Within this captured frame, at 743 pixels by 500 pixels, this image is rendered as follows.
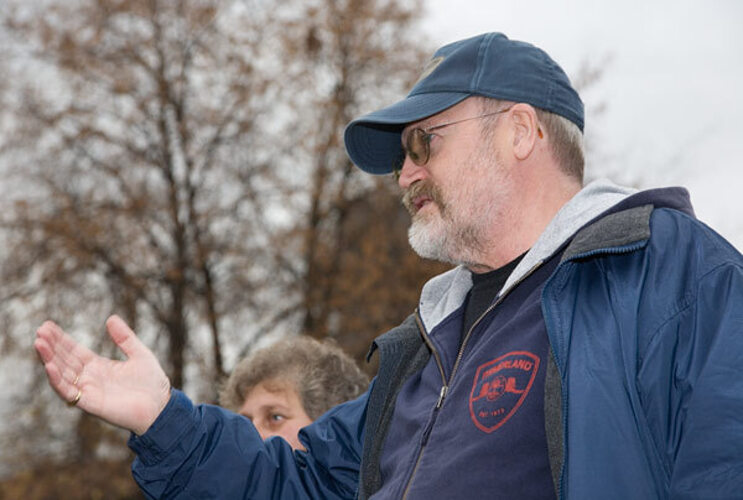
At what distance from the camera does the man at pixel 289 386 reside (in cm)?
431

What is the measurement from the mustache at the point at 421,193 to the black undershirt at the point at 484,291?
0.94 feet

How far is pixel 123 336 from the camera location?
9.54 feet

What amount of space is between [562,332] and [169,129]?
15.0 metres

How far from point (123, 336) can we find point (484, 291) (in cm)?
118

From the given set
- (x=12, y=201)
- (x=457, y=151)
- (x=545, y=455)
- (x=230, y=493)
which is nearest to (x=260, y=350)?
(x=230, y=493)

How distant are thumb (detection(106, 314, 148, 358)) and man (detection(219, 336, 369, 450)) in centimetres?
140

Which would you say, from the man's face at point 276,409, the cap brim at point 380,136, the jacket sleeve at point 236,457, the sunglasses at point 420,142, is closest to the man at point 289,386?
the man's face at point 276,409

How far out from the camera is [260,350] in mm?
4539

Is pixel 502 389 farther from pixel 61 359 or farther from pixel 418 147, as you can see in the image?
pixel 61 359

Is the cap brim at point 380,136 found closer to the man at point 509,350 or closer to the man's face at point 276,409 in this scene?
the man at point 509,350

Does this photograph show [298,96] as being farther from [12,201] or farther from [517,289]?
Result: [517,289]

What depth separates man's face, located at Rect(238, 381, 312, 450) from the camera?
14.0 ft

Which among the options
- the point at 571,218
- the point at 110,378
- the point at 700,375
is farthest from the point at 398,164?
the point at 700,375

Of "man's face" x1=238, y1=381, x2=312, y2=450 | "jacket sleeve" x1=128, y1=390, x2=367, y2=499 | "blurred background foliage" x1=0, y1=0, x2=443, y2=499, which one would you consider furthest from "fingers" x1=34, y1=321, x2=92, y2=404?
"blurred background foliage" x1=0, y1=0, x2=443, y2=499
